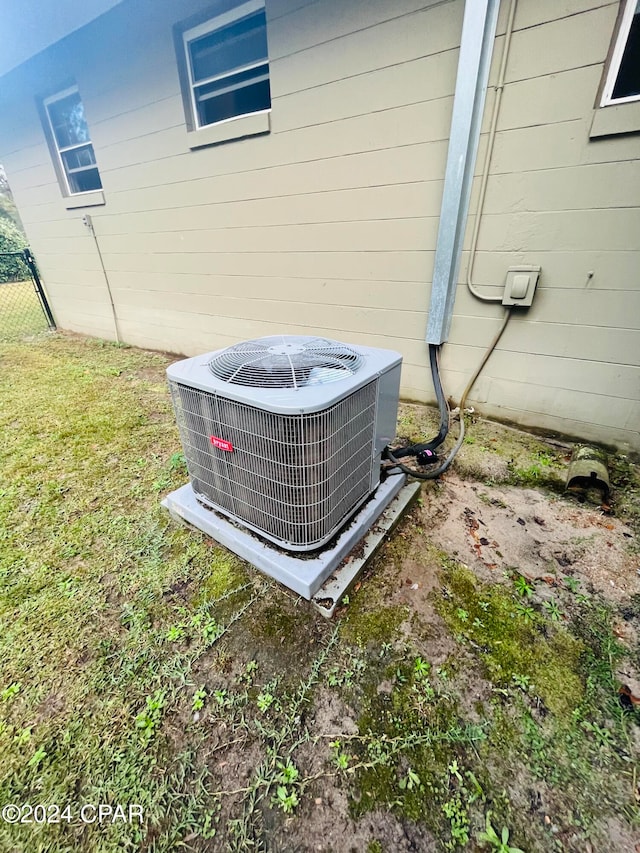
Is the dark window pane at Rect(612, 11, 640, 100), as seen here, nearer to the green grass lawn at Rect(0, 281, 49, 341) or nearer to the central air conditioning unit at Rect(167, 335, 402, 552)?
the central air conditioning unit at Rect(167, 335, 402, 552)

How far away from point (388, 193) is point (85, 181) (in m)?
4.72

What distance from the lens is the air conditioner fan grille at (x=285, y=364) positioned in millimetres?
1300

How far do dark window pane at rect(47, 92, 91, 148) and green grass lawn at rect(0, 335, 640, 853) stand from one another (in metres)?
5.51

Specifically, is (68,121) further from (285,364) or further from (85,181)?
(285,364)

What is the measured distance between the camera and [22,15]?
3.21m

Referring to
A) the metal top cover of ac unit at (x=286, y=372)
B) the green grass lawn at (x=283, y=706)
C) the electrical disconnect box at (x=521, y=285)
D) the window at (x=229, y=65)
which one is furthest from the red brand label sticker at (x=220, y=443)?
the window at (x=229, y=65)

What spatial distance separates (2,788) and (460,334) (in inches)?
120

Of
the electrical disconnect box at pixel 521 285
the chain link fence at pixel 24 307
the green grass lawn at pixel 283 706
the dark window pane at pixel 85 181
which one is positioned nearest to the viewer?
the green grass lawn at pixel 283 706

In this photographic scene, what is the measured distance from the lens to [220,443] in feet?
4.67

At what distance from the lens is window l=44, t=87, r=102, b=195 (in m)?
4.54

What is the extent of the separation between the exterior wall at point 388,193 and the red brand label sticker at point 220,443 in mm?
1956

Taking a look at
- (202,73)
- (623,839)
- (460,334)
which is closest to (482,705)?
(623,839)

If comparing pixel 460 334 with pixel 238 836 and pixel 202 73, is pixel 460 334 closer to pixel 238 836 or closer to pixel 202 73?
pixel 238 836

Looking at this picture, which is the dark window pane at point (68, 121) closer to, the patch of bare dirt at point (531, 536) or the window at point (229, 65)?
the window at point (229, 65)
